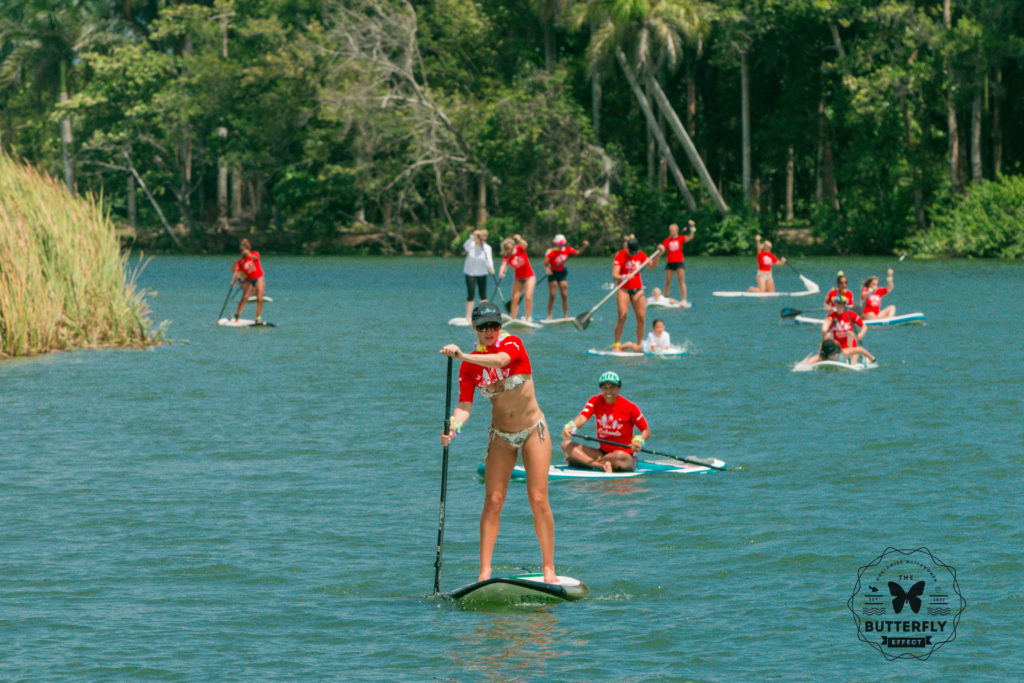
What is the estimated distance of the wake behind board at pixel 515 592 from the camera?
10.7m

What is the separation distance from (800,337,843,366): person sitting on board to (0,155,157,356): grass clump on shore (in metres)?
12.3

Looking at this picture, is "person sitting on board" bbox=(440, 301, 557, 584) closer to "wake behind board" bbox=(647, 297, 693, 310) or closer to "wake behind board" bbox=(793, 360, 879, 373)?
"wake behind board" bbox=(793, 360, 879, 373)

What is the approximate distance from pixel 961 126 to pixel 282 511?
5750 centimetres

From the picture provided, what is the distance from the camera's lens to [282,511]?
14.1 m

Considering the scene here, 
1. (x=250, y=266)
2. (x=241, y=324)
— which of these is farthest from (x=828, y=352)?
(x=241, y=324)

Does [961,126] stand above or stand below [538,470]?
above

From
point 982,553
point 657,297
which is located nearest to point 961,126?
point 657,297

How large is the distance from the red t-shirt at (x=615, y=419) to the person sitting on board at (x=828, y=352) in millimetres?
10051

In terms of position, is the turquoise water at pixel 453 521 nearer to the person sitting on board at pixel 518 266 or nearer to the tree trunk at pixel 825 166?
the person sitting on board at pixel 518 266

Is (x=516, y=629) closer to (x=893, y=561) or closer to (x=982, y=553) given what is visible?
(x=893, y=561)

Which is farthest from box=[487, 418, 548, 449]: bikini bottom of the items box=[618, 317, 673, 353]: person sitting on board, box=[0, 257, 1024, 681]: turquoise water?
box=[618, 317, 673, 353]: person sitting on board

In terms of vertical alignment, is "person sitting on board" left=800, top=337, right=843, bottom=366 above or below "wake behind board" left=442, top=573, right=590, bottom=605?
above

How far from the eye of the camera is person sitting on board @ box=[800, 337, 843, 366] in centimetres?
2509

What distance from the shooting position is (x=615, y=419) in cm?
1569
